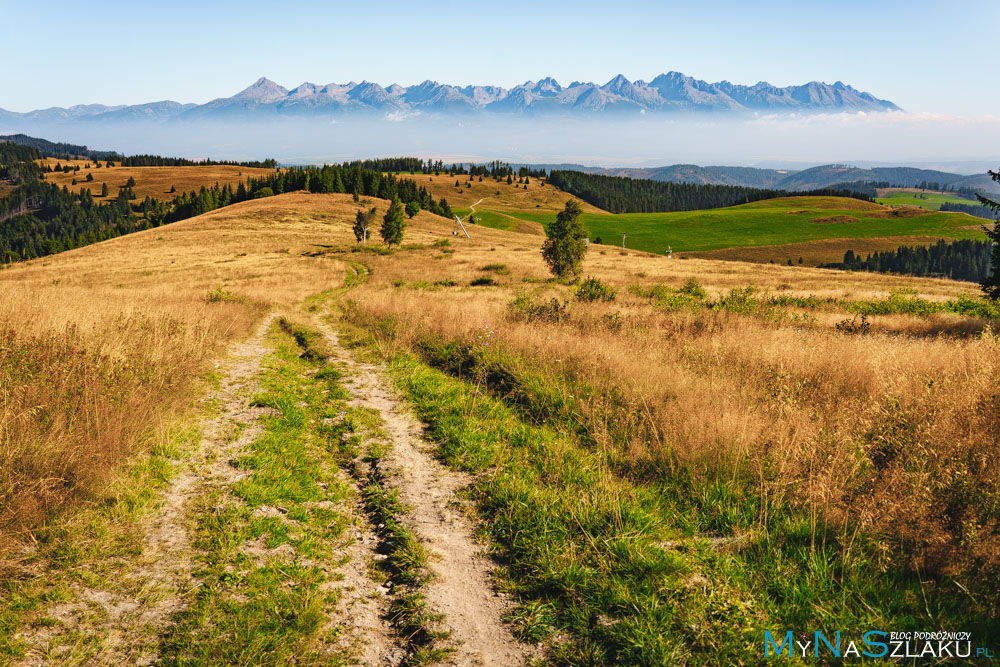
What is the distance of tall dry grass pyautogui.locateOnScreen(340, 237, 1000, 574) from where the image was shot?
4562 mm

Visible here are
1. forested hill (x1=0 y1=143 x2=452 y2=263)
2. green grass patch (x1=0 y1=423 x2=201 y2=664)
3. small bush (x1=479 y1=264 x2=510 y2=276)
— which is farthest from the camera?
forested hill (x1=0 y1=143 x2=452 y2=263)

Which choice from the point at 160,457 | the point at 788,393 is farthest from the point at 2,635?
the point at 788,393

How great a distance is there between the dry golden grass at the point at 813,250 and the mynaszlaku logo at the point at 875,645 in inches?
4611

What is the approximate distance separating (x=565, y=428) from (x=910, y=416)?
4.34 meters

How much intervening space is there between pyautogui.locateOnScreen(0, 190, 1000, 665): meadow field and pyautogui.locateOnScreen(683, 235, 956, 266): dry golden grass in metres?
113

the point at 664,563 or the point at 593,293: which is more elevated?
the point at 593,293

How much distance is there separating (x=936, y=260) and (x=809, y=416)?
169475mm

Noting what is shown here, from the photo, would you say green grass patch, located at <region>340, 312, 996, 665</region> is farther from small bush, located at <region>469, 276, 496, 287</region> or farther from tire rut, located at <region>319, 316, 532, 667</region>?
small bush, located at <region>469, 276, 496, 287</region>

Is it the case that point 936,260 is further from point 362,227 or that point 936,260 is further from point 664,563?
point 664,563

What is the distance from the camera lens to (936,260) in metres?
130

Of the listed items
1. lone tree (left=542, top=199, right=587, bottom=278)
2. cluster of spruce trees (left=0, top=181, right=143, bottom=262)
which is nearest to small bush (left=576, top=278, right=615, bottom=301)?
lone tree (left=542, top=199, right=587, bottom=278)

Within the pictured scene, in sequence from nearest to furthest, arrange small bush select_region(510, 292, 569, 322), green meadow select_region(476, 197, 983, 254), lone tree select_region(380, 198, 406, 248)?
small bush select_region(510, 292, 569, 322)
lone tree select_region(380, 198, 406, 248)
green meadow select_region(476, 197, 983, 254)

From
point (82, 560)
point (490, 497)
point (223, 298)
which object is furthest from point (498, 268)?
point (82, 560)

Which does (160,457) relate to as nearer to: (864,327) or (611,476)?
(611,476)
